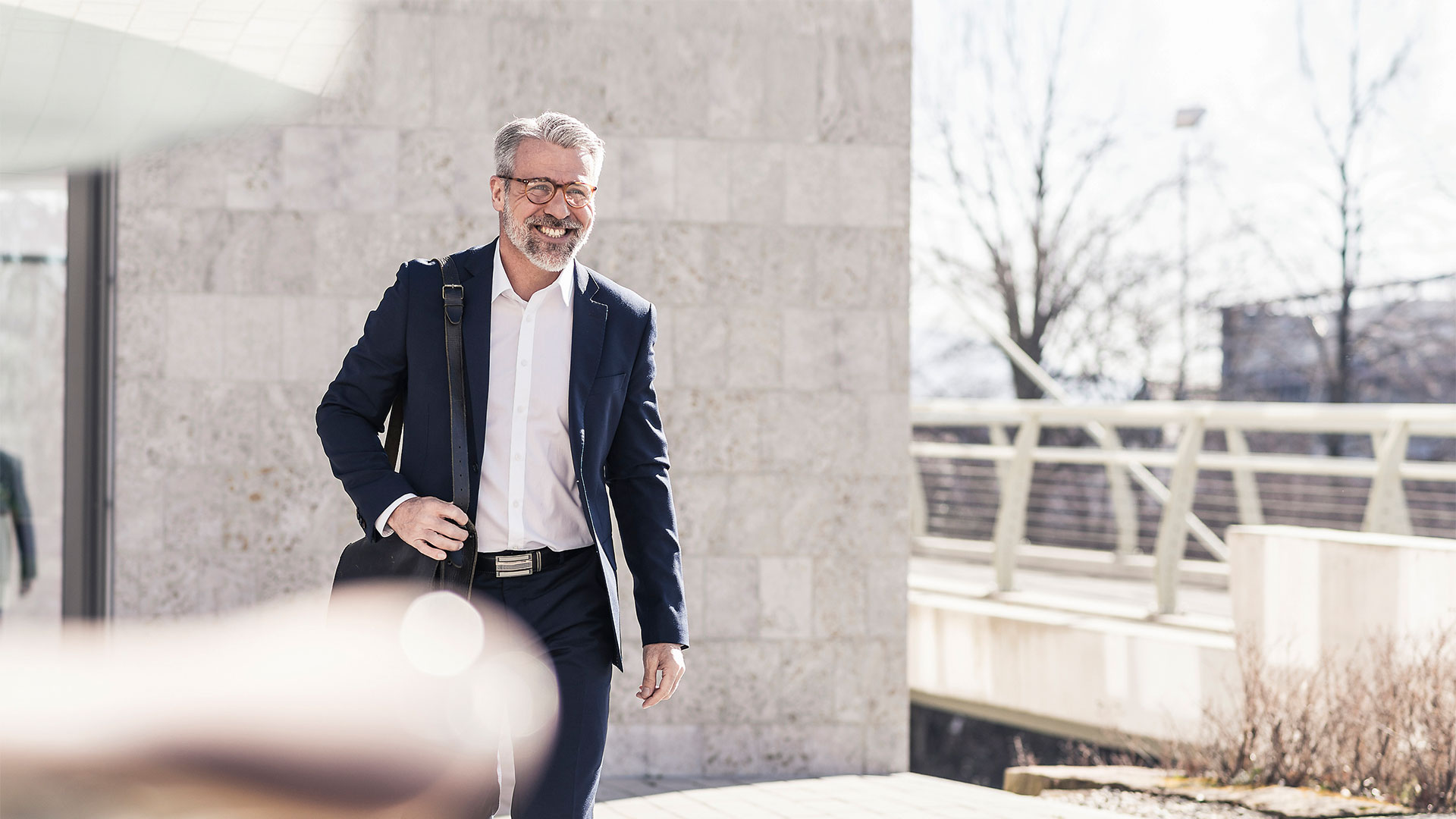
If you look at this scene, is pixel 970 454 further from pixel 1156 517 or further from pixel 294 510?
pixel 294 510

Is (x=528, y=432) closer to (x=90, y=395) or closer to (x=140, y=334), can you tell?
(x=140, y=334)

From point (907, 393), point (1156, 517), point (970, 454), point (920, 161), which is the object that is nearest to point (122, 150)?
point (907, 393)

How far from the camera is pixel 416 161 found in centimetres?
511

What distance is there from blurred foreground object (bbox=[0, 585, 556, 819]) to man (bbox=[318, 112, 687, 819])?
0.08 meters

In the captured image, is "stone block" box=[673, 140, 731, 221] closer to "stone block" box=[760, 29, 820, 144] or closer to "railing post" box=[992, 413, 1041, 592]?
"stone block" box=[760, 29, 820, 144]

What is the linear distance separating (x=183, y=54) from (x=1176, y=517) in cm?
Answer: 587

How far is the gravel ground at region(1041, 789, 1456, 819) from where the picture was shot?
4953 mm

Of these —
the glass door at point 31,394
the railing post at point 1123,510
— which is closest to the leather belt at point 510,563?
the glass door at point 31,394

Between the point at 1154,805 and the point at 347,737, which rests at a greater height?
the point at 347,737

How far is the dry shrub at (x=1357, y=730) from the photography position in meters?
5.11

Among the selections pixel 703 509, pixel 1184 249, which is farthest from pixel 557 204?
pixel 1184 249

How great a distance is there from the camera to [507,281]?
2646mm

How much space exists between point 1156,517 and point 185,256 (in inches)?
428

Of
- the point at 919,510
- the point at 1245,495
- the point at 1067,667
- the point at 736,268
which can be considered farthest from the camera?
the point at 919,510
